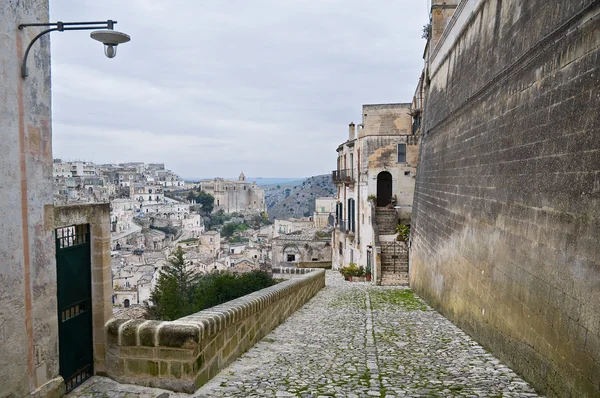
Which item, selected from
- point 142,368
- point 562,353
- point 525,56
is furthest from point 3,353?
point 525,56

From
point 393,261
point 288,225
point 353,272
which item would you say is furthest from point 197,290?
point 288,225

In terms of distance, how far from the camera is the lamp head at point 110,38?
4430 mm

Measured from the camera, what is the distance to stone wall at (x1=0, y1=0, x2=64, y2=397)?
385 cm

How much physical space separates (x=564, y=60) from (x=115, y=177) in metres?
164

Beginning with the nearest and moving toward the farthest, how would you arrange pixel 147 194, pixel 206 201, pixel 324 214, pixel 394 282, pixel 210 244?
pixel 394 282 → pixel 324 214 → pixel 210 244 → pixel 147 194 → pixel 206 201

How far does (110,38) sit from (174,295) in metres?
36.9

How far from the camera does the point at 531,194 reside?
6.02m

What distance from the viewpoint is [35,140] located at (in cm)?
419

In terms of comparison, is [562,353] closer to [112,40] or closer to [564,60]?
[564,60]

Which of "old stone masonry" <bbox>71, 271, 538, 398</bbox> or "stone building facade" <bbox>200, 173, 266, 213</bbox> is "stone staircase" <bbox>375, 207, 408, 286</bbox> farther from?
"stone building facade" <bbox>200, 173, 266, 213</bbox>

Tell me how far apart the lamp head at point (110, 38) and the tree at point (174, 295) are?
33044 millimetres

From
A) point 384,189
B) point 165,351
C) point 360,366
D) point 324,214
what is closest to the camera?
point 165,351

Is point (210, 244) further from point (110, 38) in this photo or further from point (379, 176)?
point (110, 38)

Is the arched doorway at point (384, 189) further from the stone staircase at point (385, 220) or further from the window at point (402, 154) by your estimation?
the stone staircase at point (385, 220)
